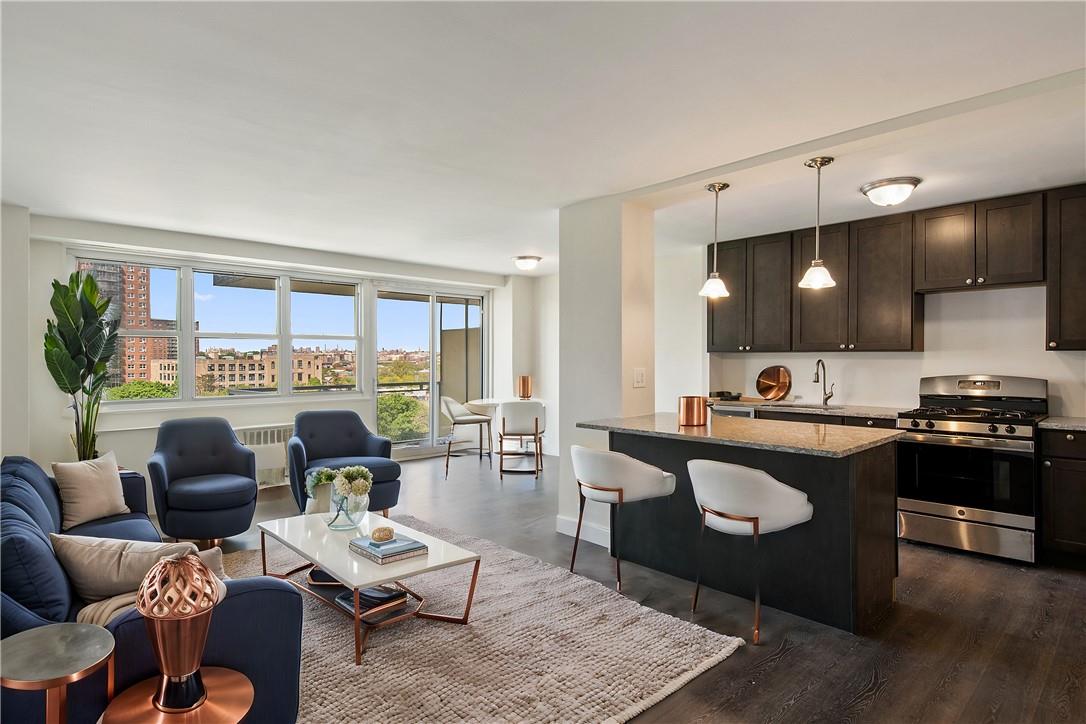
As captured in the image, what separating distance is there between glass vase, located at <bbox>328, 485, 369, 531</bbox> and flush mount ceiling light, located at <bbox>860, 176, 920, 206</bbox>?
371 centimetres

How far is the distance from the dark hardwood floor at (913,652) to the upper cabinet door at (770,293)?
207cm

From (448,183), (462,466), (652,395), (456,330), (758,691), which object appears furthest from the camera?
(456,330)

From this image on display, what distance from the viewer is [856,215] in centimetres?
479

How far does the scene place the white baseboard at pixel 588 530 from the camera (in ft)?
13.7

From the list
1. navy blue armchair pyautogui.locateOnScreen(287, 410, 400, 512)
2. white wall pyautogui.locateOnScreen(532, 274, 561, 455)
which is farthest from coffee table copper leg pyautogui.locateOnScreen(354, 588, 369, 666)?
white wall pyautogui.locateOnScreen(532, 274, 561, 455)

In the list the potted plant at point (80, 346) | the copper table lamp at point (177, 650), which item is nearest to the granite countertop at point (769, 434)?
the copper table lamp at point (177, 650)

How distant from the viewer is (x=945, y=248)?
14.6 feet

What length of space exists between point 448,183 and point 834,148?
2298mm

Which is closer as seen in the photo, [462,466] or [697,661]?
[697,661]

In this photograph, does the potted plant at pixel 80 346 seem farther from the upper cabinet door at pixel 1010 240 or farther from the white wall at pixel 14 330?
the upper cabinet door at pixel 1010 240

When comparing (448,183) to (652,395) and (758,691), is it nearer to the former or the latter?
(652,395)

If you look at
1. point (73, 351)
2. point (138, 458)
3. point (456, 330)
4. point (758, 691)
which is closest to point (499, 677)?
point (758, 691)

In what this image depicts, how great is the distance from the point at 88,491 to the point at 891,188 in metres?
5.10

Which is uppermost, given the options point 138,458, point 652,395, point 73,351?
point 73,351
